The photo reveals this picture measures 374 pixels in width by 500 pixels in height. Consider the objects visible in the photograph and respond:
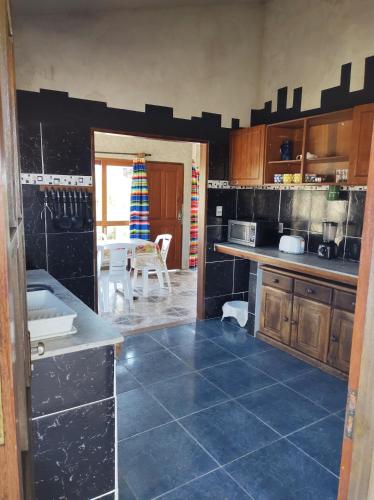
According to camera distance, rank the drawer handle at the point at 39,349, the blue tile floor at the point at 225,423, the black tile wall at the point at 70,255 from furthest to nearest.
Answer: the black tile wall at the point at 70,255
the blue tile floor at the point at 225,423
the drawer handle at the point at 39,349

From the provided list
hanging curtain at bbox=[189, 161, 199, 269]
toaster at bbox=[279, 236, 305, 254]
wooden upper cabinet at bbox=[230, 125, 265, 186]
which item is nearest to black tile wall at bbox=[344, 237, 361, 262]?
toaster at bbox=[279, 236, 305, 254]

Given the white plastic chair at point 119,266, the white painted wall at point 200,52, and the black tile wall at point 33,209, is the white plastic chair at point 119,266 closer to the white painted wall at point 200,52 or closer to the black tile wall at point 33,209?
the black tile wall at point 33,209

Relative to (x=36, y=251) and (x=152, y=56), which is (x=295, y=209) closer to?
(x=152, y=56)

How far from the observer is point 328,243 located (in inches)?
135

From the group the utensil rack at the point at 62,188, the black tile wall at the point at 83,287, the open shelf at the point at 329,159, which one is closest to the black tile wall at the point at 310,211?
the open shelf at the point at 329,159

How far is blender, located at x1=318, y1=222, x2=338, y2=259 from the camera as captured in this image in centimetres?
340

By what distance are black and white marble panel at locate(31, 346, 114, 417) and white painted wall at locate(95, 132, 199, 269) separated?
5067 millimetres

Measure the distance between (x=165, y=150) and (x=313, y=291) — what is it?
4238 mm

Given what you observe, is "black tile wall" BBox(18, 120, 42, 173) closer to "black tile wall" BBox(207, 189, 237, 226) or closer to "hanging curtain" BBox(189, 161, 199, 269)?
"black tile wall" BBox(207, 189, 237, 226)

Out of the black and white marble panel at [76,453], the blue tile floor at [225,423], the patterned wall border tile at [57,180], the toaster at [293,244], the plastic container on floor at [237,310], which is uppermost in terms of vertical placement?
the patterned wall border tile at [57,180]

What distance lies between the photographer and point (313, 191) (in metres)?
3.71

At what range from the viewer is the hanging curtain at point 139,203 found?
6.27 m

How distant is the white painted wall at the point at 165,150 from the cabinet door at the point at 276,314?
11.0 ft

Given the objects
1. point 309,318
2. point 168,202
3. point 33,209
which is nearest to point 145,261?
point 168,202
